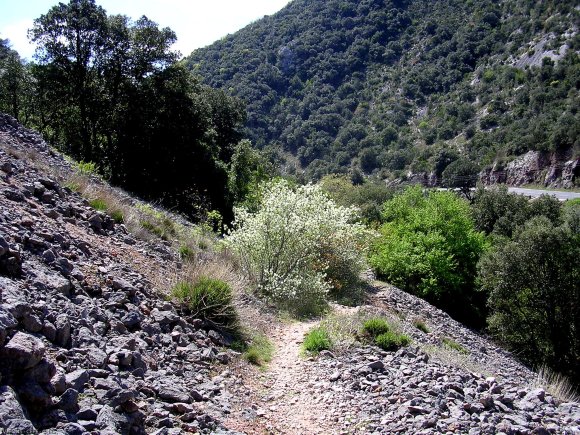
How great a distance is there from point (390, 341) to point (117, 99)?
62.8 ft

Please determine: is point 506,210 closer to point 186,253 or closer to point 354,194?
point 354,194

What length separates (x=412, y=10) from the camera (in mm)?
95875

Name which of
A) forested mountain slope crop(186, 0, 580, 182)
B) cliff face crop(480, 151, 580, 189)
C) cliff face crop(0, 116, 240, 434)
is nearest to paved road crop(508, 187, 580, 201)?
cliff face crop(480, 151, 580, 189)

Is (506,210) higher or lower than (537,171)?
lower

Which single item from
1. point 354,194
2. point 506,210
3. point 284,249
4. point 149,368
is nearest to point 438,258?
point 284,249

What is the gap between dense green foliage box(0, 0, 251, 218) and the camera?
68.8ft

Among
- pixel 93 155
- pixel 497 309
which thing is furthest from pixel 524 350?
pixel 93 155

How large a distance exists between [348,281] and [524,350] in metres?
8.12

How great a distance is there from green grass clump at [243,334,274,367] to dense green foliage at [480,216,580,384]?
44.6ft

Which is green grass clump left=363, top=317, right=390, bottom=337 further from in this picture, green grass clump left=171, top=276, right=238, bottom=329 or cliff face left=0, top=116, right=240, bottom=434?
cliff face left=0, top=116, right=240, bottom=434

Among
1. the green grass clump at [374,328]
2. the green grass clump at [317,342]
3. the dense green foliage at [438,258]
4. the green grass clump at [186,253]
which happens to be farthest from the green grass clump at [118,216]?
the dense green foliage at [438,258]

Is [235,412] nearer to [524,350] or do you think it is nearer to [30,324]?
[30,324]

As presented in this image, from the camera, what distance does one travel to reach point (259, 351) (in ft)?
24.0

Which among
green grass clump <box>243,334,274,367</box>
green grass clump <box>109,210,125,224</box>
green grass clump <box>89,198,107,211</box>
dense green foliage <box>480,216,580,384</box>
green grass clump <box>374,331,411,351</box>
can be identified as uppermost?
green grass clump <box>89,198,107,211</box>
